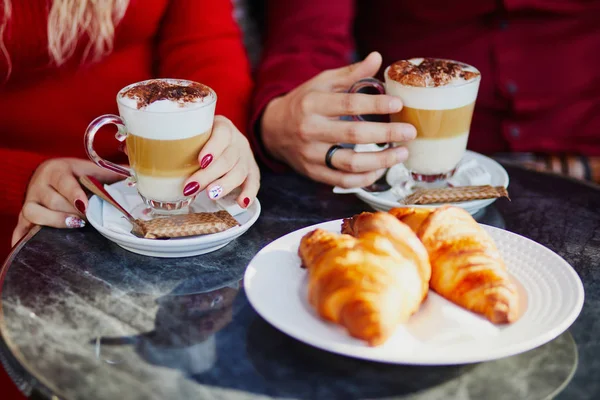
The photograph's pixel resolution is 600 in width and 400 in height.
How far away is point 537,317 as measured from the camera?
892 millimetres

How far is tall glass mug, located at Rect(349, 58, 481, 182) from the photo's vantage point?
1312mm

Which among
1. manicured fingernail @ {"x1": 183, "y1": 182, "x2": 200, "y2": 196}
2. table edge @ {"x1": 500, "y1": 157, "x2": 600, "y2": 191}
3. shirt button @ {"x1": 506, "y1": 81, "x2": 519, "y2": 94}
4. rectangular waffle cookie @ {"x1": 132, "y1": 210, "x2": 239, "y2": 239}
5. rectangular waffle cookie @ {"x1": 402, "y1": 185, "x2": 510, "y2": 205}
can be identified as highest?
manicured fingernail @ {"x1": 183, "y1": 182, "x2": 200, "y2": 196}

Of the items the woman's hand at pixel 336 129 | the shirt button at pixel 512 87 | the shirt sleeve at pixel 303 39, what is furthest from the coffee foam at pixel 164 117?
the shirt button at pixel 512 87

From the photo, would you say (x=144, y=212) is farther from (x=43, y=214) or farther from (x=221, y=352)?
(x=221, y=352)

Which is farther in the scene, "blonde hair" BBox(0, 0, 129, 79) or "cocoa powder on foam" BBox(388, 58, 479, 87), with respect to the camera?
"blonde hair" BBox(0, 0, 129, 79)

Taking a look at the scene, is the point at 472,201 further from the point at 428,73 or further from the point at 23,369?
the point at 23,369

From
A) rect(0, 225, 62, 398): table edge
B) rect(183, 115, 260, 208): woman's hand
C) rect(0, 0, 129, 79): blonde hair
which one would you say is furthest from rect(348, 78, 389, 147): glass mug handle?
rect(0, 225, 62, 398): table edge

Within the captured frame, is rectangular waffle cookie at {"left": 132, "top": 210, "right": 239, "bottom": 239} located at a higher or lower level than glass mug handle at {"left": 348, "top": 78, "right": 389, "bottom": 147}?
lower

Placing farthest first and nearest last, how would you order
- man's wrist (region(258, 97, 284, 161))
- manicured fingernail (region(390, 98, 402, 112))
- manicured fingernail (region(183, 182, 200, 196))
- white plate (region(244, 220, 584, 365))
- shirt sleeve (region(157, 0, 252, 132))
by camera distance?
shirt sleeve (region(157, 0, 252, 132)), man's wrist (region(258, 97, 284, 161)), manicured fingernail (region(390, 98, 402, 112)), manicured fingernail (region(183, 182, 200, 196)), white plate (region(244, 220, 584, 365))

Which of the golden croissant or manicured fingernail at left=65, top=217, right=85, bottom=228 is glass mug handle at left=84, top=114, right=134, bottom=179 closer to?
manicured fingernail at left=65, top=217, right=85, bottom=228

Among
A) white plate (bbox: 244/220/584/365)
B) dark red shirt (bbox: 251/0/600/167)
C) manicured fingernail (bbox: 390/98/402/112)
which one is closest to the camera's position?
white plate (bbox: 244/220/584/365)

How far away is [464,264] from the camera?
922 mm

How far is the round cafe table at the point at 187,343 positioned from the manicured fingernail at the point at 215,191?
0.30ft

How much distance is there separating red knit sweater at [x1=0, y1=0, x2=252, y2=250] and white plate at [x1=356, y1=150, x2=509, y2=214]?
1.59 feet
